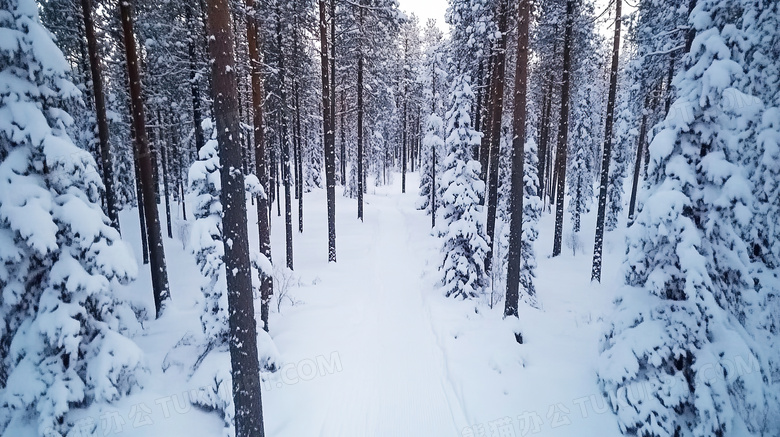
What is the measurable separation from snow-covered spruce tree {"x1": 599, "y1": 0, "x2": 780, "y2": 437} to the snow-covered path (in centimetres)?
354

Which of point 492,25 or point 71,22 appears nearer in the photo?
point 71,22

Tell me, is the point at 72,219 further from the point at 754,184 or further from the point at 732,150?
the point at 754,184

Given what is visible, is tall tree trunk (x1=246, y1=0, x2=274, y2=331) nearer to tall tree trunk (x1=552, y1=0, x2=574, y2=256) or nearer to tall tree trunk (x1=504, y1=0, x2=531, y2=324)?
tall tree trunk (x1=504, y1=0, x2=531, y2=324)

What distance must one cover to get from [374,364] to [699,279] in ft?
22.5

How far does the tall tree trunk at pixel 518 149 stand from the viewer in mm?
9328

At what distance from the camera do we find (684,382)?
629cm

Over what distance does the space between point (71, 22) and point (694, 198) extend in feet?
64.3

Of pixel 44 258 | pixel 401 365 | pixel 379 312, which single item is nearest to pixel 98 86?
pixel 44 258

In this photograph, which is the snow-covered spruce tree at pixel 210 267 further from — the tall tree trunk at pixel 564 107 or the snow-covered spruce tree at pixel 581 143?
the snow-covered spruce tree at pixel 581 143

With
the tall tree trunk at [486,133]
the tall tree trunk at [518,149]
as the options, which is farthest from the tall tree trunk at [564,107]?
the tall tree trunk at [518,149]

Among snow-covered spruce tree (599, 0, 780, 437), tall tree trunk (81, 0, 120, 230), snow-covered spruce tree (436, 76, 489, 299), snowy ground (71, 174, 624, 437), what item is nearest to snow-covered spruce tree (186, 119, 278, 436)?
snowy ground (71, 174, 624, 437)

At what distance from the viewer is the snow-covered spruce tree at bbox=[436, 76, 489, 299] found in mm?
12977

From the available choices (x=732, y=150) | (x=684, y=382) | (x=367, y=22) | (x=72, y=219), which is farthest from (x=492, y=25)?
(x=72, y=219)

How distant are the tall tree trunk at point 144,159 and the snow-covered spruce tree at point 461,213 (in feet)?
31.6
